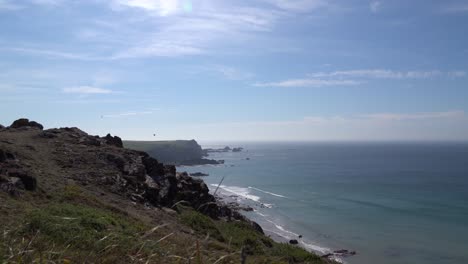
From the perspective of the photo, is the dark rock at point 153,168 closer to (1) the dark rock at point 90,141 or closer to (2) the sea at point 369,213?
(1) the dark rock at point 90,141

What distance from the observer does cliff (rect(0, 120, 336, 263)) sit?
10084 millimetres

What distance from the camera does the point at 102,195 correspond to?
1703 cm

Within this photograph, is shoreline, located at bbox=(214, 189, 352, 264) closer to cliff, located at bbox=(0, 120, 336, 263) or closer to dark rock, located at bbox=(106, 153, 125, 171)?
cliff, located at bbox=(0, 120, 336, 263)

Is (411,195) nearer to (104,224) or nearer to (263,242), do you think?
(263,242)

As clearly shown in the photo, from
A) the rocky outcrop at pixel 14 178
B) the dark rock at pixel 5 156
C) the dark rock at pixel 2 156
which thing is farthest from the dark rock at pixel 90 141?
the rocky outcrop at pixel 14 178

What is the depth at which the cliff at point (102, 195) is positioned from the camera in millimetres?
10084

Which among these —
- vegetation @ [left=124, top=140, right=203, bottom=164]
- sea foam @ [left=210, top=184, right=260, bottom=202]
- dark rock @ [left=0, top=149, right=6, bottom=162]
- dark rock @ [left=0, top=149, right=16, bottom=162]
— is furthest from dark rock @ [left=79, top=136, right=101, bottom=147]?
vegetation @ [left=124, top=140, right=203, bottom=164]

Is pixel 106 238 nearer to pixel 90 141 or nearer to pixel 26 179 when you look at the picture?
pixel 26 179

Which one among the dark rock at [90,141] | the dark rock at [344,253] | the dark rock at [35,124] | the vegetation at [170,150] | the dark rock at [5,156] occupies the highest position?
the dark rock at [35,124]

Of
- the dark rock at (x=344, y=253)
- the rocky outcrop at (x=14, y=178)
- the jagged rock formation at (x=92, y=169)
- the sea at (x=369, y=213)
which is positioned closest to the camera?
the rocky outcrop at (x=14, y=178)

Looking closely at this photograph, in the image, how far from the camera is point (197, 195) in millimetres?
22656

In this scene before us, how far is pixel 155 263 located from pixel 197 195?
735 inches

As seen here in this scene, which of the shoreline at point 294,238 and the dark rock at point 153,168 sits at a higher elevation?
the dark rock at point 153,168

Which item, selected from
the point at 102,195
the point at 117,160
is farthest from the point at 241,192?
the point at 102,195
